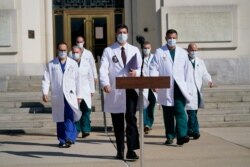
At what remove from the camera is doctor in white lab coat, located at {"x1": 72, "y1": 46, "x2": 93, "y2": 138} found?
10.8 metres

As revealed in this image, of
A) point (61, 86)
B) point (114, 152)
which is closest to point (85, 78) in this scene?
point (61, 86)

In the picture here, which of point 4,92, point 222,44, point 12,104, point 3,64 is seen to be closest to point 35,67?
point 3,64

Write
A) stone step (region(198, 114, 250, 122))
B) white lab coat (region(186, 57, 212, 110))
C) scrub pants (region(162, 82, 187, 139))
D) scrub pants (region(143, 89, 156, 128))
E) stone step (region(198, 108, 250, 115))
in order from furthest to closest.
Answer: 1. stone step (region(198, 108, 250, 115))
2. stone step (region(198, 114, 250, 122))
3. scrub pants (region(143, 89, 156, 128))
4. white lab coat (region(186, 57, 212, 110))
5. scrub pants (region(162, 82, 187, 139))

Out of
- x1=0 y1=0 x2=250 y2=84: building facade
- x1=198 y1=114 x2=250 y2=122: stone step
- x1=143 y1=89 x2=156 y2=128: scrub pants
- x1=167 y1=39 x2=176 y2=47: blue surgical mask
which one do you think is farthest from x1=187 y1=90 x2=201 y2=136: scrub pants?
x1=0 y1=0 x2=250 y2=84: building facade

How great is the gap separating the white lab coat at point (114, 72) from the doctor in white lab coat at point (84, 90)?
2.32 meters

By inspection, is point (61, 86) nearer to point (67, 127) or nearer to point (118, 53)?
point (67, 127)

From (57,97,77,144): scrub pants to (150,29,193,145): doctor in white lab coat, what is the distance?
1642mm

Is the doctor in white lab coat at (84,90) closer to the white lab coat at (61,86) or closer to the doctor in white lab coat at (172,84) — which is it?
the white lab coat at (61,86)

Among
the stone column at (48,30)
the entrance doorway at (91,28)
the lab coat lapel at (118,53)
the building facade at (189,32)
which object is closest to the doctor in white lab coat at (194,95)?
the lab coat lapel at (118,53)

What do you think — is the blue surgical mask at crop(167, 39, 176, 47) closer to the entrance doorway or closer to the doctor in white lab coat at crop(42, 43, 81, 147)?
the doctor in white lab coat at crop(42, 43, 81, 147)

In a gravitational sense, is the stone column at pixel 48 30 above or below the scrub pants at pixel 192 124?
above

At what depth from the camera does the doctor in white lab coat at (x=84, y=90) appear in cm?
1083

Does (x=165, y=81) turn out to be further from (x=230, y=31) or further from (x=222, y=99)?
(x=230, y=31)

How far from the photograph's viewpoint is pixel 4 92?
15.9m
